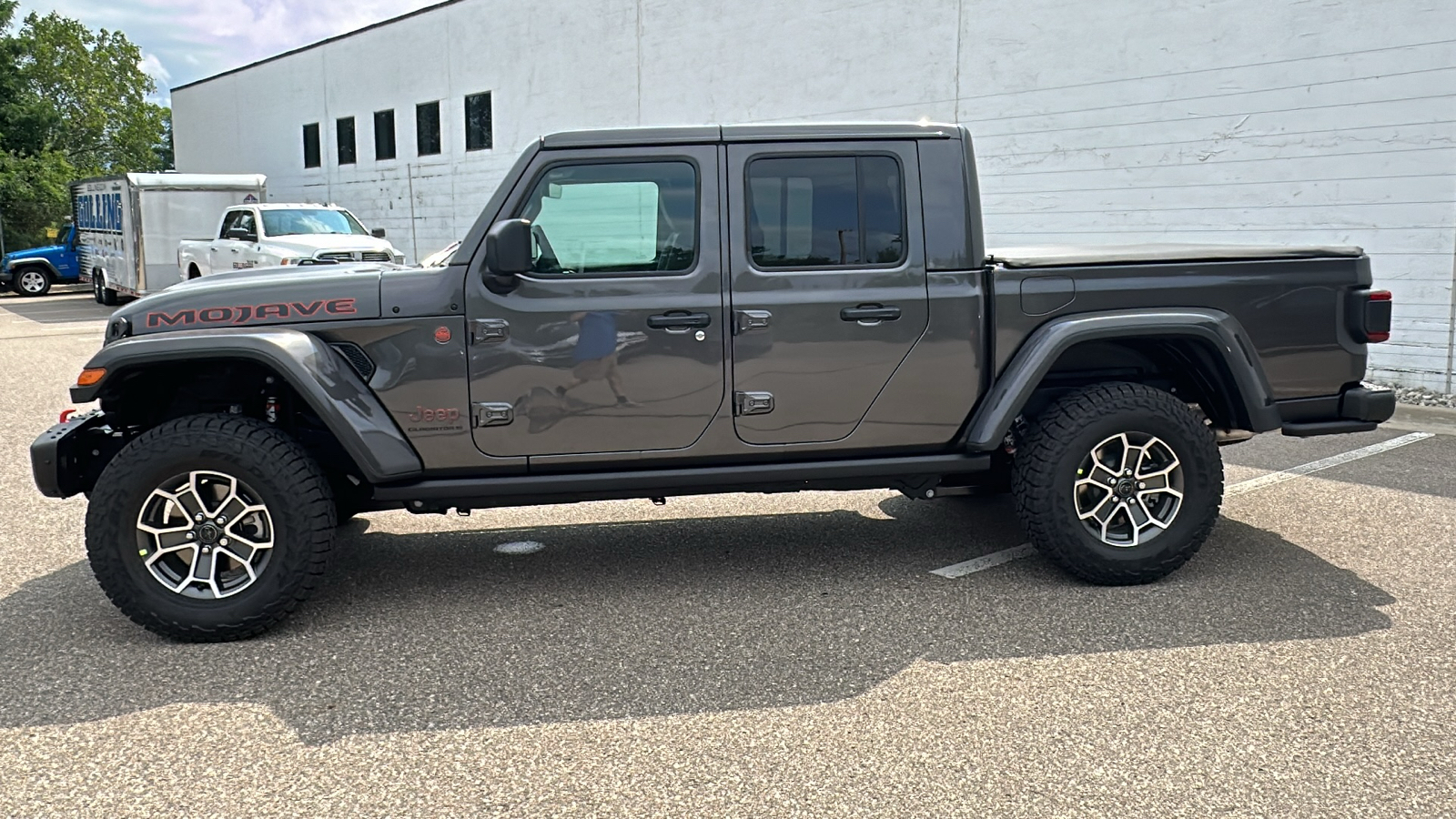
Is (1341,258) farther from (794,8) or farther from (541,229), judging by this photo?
(794,8)

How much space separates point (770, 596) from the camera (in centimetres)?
497

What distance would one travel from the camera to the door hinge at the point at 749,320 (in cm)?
479

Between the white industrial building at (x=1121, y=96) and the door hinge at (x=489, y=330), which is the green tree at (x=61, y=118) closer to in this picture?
the white industrial building at (x=1121, y=96)

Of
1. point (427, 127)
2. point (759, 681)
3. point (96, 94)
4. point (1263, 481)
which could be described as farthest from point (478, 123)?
point (96, 94)

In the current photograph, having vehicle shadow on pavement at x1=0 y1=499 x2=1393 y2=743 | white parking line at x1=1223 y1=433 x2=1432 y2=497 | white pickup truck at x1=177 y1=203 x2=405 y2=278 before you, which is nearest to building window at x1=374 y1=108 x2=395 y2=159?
white pickup truck at x1=177 y1=203 x2=405 y2=278

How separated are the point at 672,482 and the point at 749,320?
2.39 feet

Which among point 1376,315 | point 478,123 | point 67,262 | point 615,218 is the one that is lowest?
point 1376,315

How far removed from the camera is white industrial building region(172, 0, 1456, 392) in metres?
10.2

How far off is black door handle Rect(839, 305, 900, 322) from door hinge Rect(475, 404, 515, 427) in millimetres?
1392

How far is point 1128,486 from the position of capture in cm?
503

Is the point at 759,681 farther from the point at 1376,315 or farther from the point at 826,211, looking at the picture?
the point at 1376,315

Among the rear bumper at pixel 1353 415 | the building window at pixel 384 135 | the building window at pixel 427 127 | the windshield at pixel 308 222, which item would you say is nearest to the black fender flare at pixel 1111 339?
the rear bumper at pixel 1353 415

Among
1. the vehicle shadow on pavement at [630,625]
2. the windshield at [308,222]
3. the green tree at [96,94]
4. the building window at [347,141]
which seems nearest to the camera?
the vehicle shadow on pavement at [630,625]

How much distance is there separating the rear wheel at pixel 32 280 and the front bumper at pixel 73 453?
27.4 meters
